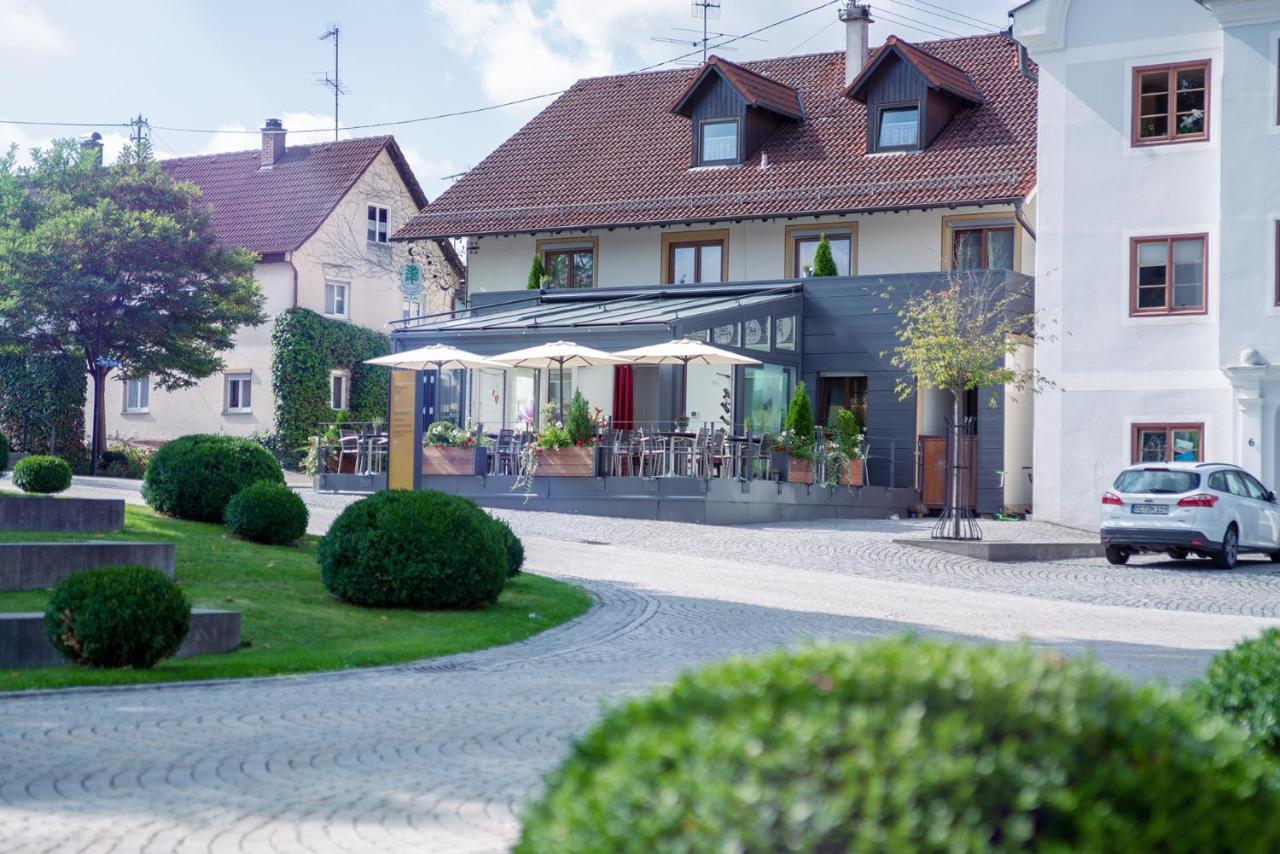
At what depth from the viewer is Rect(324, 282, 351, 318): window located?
161 ft

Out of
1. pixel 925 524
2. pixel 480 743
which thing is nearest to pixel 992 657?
pixel 480 743

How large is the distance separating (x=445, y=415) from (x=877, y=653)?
32.3 m

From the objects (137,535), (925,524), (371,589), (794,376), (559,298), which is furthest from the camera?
(559,298)

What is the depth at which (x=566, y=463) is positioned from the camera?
96.8 feet

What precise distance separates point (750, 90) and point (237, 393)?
19126 millimetres

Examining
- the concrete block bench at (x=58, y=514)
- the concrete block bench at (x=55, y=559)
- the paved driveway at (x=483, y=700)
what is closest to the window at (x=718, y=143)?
the paved driveway at (x=483, y=700)

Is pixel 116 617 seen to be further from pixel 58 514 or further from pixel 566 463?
pixel 566 463

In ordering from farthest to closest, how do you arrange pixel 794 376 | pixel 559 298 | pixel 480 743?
1. pixel 559 298
2. pixel 794 376
3. pixel 480 743

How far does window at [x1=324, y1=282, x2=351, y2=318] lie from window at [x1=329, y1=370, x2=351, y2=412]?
2015 millimetres

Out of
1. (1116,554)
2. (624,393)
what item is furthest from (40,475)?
(624,393)

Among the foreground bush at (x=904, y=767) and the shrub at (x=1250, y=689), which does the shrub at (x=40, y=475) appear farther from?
the foreground bush at (x=904, y=767)

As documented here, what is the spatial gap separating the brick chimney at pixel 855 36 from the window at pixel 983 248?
718 cm

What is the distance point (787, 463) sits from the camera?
101ft

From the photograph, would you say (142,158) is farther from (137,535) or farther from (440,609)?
(440,609)
